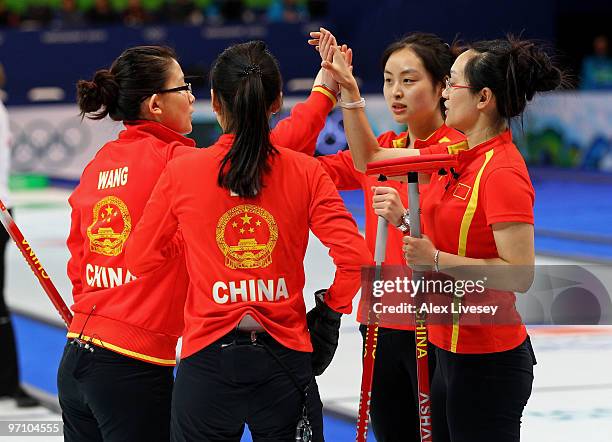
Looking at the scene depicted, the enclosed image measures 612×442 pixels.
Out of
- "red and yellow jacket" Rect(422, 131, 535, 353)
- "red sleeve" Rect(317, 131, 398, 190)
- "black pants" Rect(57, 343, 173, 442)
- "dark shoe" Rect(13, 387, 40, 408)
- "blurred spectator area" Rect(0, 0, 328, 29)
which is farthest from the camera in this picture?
"blurred spectator area" Rect(0, 0, 328, 29)

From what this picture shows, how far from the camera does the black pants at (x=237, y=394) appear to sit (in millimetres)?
3098

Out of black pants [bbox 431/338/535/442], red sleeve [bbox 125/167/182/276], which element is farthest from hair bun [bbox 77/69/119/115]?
black pants [bbox 431/338/535/442]

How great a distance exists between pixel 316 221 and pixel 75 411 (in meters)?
1.07

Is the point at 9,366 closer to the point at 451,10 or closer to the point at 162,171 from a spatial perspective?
the point at 162,171

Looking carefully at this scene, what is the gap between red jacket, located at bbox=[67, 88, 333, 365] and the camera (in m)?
3.52

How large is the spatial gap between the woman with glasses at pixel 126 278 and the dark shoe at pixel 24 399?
2.80 metres

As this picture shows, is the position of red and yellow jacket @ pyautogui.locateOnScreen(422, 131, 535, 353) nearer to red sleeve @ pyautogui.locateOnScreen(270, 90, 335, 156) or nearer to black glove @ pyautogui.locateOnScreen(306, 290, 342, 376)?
black glove @ pyautogui.locateOnScreen(306, 290, 342, 376)


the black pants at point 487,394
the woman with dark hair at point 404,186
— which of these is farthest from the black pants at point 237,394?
the woman with dark hair at point 404,186

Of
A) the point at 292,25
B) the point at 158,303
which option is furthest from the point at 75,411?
the point at 292,25

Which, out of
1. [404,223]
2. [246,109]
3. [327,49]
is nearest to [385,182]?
[327,49]

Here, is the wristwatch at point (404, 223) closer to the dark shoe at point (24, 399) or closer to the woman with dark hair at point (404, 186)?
the woman with dark hair at point (404, 186)

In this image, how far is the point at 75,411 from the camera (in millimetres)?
3594

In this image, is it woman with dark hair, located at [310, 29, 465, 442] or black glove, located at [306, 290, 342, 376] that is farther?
woman with dark hair, located at [310, 29, 465, 442]

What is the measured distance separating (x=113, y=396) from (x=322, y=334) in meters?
0.69
